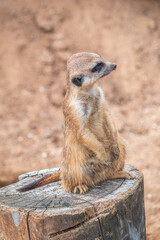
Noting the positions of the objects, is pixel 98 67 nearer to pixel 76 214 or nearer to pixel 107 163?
pixel 107 163

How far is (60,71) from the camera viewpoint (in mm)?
6797

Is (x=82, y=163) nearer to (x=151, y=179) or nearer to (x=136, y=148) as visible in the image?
(x=151, y=179)

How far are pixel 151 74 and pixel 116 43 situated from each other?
3.47ft

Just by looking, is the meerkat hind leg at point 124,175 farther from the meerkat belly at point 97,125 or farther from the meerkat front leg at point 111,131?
the meerkat belly at point 97,125

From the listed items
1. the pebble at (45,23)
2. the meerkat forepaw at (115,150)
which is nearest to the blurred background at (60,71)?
the pebble at (45,23)

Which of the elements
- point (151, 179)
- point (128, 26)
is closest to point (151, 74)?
point (128, 26)

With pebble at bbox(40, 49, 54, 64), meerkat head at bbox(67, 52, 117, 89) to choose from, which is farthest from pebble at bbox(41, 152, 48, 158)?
meerkat head at bbox(67, 52, 117, 89)

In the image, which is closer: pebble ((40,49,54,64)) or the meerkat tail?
the meerkat tail

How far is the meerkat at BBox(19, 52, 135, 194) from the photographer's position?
2.01 metres

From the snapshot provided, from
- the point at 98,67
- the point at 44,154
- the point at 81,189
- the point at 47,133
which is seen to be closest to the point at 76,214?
the point at 81,189

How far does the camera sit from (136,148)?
5.14m

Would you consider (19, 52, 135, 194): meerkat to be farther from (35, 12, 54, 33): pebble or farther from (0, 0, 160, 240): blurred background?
(35, 12, 54, 33): pebble

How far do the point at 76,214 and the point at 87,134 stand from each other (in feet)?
1.75

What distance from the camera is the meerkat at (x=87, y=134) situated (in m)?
2.01
